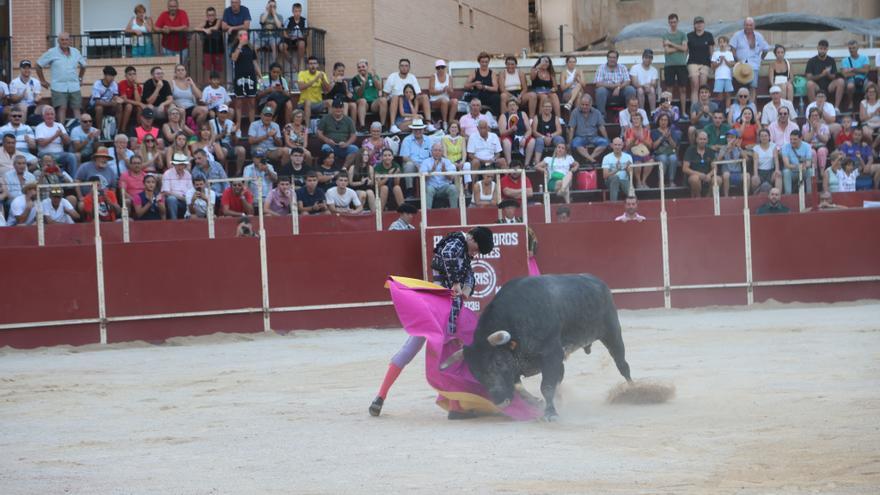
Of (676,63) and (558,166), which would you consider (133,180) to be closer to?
(558,166)

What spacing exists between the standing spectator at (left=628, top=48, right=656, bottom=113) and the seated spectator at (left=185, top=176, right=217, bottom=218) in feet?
22.5

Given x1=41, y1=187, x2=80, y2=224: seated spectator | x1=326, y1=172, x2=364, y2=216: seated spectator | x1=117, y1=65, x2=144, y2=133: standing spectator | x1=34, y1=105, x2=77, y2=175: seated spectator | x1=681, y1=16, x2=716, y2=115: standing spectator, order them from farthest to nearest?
x1=681, y1=16, x2=716, y2=115: standing spectator
x1=117, y1=65, x2=144, y2=133: standing spectator
x1=34, y1=105, x2=77, y2=175: seated spectator
x1=326, y1=172, x2=364, y2=216: seated spectator
x1=41, y1=187, x2=80, y2=224: seated spectator

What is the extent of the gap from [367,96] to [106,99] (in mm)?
3826

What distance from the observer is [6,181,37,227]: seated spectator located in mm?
16141

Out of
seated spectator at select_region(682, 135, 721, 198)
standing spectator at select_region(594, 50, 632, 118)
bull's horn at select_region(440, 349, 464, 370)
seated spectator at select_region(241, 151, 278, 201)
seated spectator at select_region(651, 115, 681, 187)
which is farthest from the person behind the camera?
standing spectator at select_region(594, 50, 632, 118)

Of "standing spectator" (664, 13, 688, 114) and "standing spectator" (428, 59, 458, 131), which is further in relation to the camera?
"standing spectator" (664, 13, 688, 114)

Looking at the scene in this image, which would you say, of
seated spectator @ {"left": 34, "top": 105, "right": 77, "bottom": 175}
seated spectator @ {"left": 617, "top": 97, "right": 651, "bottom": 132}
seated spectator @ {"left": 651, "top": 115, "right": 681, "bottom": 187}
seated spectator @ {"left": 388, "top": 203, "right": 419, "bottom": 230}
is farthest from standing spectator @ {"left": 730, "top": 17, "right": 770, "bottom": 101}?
seated spectator @ {"left": 34, "top": 105, "right": 77, "bottom": 175}

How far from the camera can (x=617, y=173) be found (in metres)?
17.7

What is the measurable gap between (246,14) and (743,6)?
1403 cm

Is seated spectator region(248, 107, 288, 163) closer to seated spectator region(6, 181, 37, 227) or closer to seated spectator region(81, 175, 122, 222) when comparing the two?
seated spectator region(81, 175, 122, 222)

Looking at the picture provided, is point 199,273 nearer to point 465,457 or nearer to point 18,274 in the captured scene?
point 18,274

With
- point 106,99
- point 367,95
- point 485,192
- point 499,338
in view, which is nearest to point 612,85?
point 367,95

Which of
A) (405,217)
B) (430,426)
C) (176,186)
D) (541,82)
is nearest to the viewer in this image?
(430,426)

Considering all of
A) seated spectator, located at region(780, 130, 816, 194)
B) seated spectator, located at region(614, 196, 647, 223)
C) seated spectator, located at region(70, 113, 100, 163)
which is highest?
seated spectator, located at region(70, 113, 100, 163)
